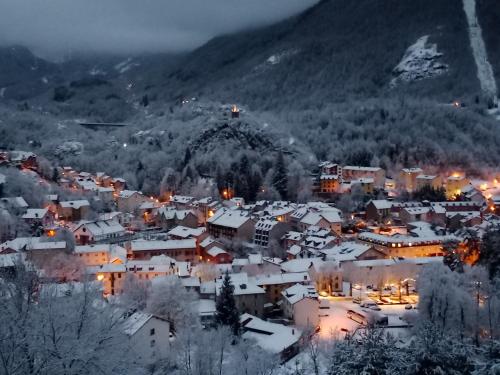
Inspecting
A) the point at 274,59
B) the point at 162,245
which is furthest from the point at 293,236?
the point at 274,59

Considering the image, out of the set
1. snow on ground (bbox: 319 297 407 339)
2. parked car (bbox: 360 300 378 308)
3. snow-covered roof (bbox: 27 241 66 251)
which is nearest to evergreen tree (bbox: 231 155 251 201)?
snow-covered roof (bbox: 27 241 66 251)

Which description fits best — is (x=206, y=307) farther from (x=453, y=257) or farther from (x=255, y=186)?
(x=255, y=186)

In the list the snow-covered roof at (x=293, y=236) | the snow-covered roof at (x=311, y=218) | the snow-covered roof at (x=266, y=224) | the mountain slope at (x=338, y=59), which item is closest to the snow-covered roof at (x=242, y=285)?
the snow-covered roof at (x=293, y=236)

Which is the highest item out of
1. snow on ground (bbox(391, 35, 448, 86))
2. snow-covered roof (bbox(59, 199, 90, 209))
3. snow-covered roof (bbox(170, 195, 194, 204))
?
snow on ground (bbox(391, 35, 448, 86))

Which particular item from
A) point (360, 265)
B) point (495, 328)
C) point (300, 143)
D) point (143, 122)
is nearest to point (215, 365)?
point (495, 328)

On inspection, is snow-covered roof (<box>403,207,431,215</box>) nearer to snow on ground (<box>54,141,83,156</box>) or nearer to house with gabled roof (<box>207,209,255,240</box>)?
house with gabled roof (<box>207,209,255,240</box>)

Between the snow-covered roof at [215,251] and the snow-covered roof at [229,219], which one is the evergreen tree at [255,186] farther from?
the snow-covered roof at [215,251]
